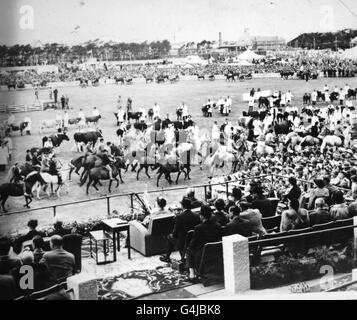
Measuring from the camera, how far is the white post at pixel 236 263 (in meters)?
8.05

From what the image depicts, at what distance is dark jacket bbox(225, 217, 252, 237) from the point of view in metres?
8.52

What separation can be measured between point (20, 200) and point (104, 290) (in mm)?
7115

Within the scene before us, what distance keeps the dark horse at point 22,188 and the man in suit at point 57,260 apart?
5713 millimetres

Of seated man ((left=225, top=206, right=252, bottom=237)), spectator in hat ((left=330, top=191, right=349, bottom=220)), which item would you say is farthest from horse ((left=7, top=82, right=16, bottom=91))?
spectator in hat ((left=330, top=191, right=349, bottom=220))

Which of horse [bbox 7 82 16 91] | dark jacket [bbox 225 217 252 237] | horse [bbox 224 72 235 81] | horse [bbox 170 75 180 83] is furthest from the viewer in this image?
horse [bbox 224 72 235 81]

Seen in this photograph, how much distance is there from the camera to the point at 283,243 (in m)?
8.65

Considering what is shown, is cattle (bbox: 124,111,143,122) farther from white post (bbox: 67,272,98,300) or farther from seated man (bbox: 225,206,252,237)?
white post (bbox: 67,272,98,300)

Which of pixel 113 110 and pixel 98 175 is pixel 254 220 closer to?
pixel 98 175

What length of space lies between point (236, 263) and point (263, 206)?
Answer: 2.12 m

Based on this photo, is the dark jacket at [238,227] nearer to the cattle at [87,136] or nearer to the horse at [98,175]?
the horse at [98,175]

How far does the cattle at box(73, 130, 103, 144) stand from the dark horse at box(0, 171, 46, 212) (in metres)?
4.33

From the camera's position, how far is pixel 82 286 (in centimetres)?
745

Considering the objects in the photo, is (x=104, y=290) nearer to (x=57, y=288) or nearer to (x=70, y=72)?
(x=57, y=288)
